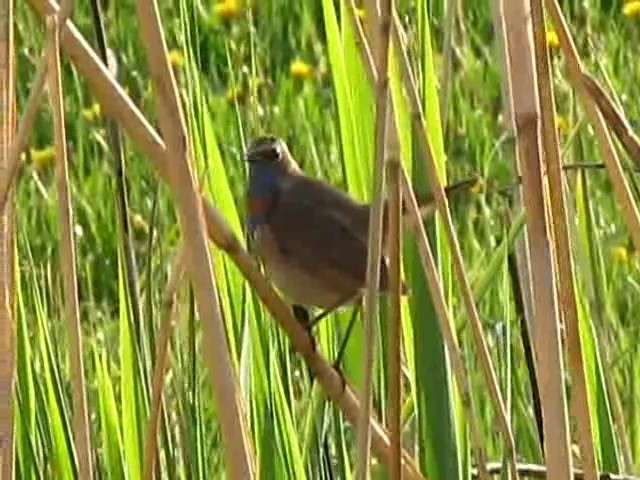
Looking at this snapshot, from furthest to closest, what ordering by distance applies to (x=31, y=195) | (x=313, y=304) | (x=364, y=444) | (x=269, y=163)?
(x=31, y=195)
(x=269, y=163)
(x=313, y=304)
(x=364, y=444)

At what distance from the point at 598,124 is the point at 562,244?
16 centimetres

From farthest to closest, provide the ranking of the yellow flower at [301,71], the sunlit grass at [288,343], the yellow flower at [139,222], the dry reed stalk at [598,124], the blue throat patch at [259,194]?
the yellow flower at [301,71], the yellow flower at [139,222], the blue throat patch at [259,194], the sunlit grass at [288,343], the dry reed stalk at [598,124]

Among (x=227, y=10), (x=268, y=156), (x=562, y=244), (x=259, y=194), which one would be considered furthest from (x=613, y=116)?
(x=227, y=10)

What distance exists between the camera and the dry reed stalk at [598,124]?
1.68m

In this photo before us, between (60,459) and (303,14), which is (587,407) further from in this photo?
(303,14)

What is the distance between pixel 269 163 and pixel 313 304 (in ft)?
1.25

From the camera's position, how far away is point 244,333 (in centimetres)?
191

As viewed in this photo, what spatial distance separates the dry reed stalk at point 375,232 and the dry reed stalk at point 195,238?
0.33ft

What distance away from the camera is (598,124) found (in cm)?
170

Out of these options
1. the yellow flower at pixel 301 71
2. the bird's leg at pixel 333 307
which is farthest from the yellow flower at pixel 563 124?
the bird's leg at pixel 333 307

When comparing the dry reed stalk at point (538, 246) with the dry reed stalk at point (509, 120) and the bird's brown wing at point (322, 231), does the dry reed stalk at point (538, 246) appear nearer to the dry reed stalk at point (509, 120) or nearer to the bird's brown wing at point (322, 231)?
the dry reed stalk at point (509, 120)

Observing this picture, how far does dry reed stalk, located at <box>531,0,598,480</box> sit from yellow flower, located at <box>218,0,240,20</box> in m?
2.97

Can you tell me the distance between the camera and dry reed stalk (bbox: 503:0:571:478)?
58.9 inches

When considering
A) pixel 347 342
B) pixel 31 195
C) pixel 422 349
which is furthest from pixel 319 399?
pixel 31 195
